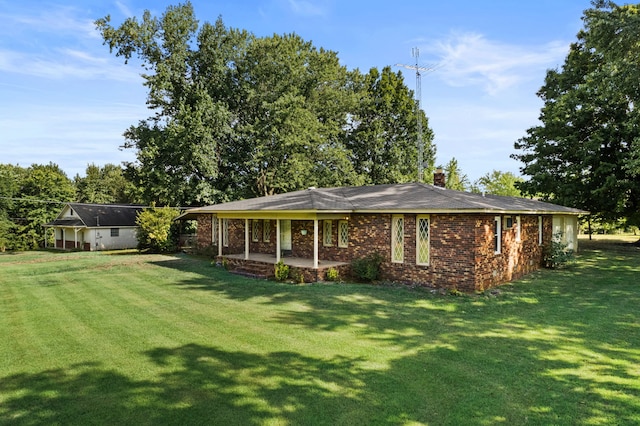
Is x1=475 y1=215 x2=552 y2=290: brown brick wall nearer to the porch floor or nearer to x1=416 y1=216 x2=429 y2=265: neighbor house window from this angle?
x1=416 y1=216 x2=429 y2=265: neighbor house window

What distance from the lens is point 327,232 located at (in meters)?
14.4

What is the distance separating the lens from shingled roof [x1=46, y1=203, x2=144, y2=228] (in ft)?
98.4

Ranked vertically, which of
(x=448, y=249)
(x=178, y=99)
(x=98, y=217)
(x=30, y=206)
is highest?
(x=178, y=99)

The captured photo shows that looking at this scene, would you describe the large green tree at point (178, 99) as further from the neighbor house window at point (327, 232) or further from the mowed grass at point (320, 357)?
the mowed grass at point (320, 357)

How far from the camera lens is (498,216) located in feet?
39.8

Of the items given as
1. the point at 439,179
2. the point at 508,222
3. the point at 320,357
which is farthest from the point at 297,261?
the point at 320,357

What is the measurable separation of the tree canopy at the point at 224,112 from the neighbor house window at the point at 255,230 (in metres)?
9.05

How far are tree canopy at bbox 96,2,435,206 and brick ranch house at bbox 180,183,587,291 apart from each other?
11.1m

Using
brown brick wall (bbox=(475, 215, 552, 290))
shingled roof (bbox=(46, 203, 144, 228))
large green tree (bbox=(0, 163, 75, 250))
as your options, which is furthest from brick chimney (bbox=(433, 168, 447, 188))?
large green tree (bbox=(0, 163, 75, 250))

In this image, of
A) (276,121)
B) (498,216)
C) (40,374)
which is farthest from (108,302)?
Answer: (276,121)

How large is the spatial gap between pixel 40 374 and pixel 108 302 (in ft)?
15.6

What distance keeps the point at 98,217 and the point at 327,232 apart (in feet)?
81.1

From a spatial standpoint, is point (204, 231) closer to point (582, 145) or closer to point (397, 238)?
point (397, 238)

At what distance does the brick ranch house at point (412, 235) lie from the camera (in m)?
10.9
